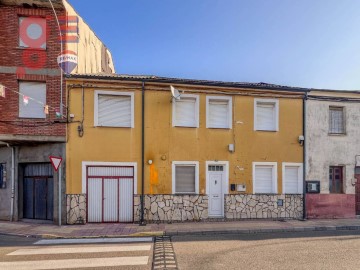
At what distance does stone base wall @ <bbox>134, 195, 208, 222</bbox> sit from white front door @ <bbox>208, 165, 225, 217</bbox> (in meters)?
0.36

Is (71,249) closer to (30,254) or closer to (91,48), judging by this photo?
(30,254)

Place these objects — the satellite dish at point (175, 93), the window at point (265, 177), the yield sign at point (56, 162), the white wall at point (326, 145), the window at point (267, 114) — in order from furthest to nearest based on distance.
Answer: the white wall at point (326, 145), the window at point (267, 114), the window at point (265, 177), the satellite dish at point (175, 93), the yield sign at point (56, 162)

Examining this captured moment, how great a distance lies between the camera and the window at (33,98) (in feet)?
44.6

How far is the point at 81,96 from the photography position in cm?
1355

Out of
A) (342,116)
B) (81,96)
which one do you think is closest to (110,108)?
(81,96)

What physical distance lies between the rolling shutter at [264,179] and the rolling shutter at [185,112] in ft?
12.5

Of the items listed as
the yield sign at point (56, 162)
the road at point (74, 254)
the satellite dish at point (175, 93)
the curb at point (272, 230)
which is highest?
the satellite dish at point (175, 93)

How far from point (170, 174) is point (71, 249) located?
5872 millimetres

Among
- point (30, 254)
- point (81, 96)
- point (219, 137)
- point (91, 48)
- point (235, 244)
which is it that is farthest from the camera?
point (91, 48)

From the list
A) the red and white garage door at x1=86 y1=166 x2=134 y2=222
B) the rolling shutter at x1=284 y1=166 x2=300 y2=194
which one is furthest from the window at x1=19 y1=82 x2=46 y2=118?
the rolling shutter at x1=284 y1=166 x2=300 y2=194

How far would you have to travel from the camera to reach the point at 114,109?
547 inches

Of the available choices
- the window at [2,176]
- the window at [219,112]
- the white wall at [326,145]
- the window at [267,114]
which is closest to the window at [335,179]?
the white wall at [326,145]

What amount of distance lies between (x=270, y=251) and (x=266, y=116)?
7.82 meters

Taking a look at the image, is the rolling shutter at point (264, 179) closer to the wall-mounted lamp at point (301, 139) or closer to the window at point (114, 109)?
the wall-mounted lamp at point (301, 139)
